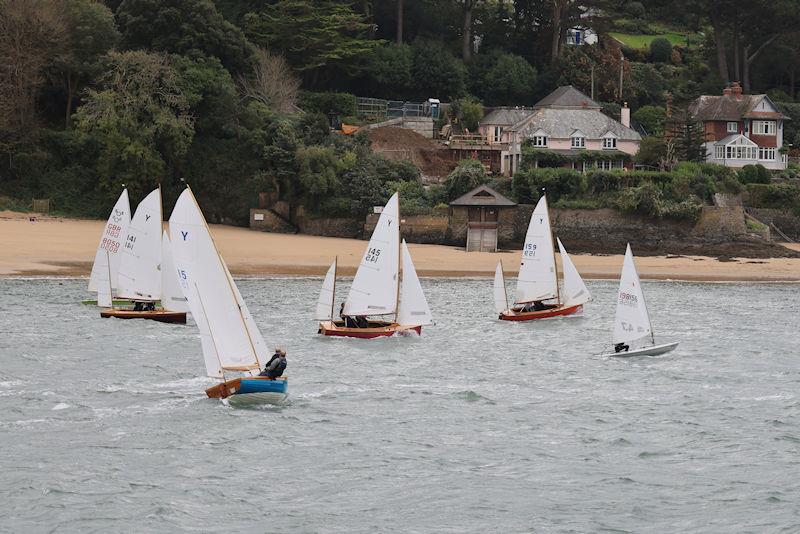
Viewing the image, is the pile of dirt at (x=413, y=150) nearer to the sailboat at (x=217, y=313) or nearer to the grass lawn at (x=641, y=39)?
the grass lawn at (x=641, y=39)

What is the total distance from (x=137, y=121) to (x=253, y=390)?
1734 inches

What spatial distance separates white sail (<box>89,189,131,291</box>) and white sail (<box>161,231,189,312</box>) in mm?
2408

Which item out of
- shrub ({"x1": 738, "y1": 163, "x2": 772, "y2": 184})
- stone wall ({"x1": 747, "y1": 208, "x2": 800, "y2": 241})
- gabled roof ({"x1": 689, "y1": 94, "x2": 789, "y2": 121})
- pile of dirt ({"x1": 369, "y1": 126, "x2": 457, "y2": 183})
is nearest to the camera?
stone wall ({"x1": 747, "y1": 208, "x2": 800, "y2": 241})

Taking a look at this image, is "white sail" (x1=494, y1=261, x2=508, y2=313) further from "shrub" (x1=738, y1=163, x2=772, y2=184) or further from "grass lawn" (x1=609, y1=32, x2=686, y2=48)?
"grass lawn" (x1=609, y1=32, x2=686, y2=48)

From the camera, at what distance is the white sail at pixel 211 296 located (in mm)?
32906

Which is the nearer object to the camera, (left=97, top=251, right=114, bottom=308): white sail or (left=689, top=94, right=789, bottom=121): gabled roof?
(left=97, top=251, right=114, bottom=308): white sail

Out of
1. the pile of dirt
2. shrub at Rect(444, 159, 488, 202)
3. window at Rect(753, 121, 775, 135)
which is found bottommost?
shrub at Rect(444, 159, 488, 202)

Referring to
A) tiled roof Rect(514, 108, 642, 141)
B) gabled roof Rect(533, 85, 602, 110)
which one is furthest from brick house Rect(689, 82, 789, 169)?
gabled roof Rect(533, 85, 602, 110)

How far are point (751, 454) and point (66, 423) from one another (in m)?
16.1

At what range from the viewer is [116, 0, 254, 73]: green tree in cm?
8031

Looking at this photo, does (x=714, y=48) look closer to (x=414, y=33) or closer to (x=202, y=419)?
(x=414, y=33)

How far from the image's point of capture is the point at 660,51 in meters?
113

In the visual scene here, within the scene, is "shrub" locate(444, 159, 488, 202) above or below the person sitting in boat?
above

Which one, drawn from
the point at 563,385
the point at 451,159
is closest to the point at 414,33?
the point at 451,159
